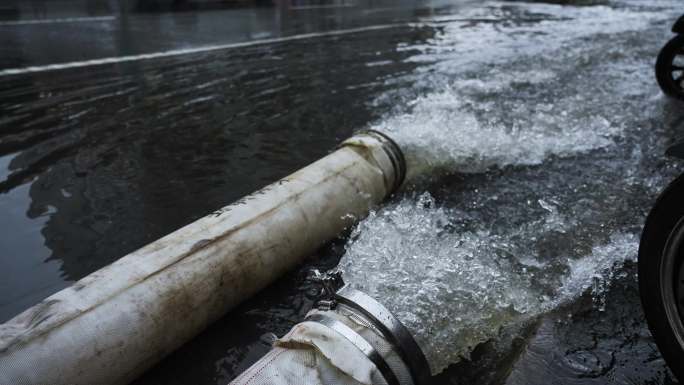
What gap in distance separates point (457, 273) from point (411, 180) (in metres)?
1.30

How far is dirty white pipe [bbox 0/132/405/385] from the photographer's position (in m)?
1.56

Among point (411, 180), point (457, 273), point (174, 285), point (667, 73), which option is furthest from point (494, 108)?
point (174, 285)

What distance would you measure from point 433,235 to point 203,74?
4.63 meters

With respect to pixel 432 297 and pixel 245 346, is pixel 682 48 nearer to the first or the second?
pixel 432 297

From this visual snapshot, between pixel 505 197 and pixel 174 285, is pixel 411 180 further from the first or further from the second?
pixel 174 285

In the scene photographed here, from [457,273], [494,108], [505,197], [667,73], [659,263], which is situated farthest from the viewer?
[667,73]

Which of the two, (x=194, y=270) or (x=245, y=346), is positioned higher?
(x=194, y=270)

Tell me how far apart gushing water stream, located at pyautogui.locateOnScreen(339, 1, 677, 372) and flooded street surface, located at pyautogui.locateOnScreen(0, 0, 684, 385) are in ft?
0.05

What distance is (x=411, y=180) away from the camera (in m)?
3.47

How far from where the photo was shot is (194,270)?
6.47 ft

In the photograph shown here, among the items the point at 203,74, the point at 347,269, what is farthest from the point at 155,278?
the point at 203,74

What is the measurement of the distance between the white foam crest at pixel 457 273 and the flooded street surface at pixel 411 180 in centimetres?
1

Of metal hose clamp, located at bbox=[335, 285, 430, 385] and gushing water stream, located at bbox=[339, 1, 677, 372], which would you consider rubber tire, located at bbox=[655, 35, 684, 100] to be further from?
metal hose clamp, located at bbox=[335, 285, 430, 385]

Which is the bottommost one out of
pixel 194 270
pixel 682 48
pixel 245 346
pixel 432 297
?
pixel 245 346
